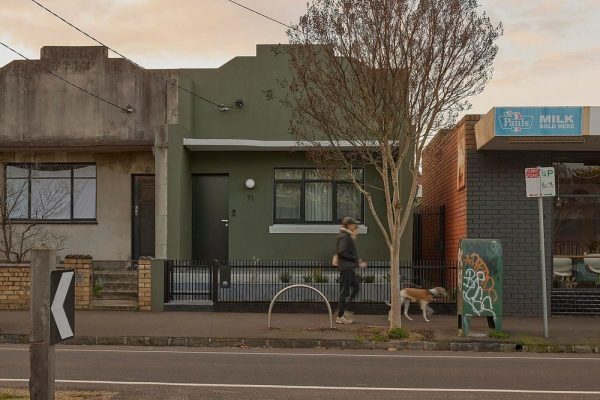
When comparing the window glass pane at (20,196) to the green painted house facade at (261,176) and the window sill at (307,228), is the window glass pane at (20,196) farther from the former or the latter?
the window sill at (307,228)

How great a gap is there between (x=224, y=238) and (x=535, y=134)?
29.2ft

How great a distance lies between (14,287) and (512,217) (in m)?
10.5

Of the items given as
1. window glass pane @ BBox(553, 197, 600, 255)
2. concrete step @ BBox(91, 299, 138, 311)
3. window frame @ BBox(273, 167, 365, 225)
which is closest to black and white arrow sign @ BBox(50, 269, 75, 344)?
concrete step @ BBox(91, 299, 138, 311)

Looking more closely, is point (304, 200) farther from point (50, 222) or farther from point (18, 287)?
point (18, 287)

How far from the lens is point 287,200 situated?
1841cm

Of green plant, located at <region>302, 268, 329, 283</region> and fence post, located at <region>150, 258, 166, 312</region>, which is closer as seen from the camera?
fence post, located at <region>150, 258, 166, 312</region>

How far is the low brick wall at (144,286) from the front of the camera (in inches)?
572

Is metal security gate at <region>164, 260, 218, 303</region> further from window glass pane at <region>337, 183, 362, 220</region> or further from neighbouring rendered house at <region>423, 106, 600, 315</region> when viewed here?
neighbouring rendered house at <region>423, 106, 600, 315</region>

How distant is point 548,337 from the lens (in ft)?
37.8

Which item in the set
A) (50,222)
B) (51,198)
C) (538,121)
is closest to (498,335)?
(538,121)

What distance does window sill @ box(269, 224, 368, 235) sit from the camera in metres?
18.0

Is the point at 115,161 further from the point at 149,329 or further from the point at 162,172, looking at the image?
the point at 149,329

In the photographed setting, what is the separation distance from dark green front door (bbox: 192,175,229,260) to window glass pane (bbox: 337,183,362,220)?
2992 millimetres

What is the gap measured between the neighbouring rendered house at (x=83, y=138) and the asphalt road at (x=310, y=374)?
7.55 m
